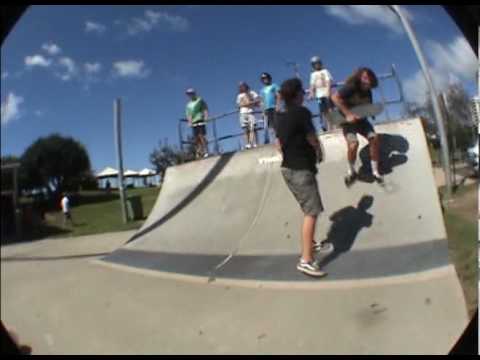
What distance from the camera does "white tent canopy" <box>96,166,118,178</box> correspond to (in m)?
1.00

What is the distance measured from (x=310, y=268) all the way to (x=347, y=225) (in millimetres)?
124

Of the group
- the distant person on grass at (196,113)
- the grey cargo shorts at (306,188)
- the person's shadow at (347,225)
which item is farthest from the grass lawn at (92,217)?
the person's shadow at (347,225)

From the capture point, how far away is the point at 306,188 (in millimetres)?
1059

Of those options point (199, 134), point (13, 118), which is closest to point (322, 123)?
point (199, 134)

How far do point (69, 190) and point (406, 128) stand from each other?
724 millimetres

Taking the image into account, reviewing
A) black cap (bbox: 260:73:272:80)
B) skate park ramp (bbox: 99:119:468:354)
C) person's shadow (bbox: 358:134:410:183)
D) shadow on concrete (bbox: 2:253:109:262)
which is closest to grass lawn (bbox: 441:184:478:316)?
skate park ramp (bbox: 99:119:468:354)

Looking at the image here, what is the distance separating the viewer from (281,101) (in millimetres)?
1031

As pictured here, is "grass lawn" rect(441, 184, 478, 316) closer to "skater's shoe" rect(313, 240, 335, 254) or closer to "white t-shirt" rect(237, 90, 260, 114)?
"skater's shoe" rect(313, 240, 335, 254)

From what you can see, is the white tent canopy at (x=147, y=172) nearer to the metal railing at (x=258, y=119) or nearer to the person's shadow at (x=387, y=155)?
the metal railing at (x=258, y=119)

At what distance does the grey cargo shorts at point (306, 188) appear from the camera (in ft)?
3.47

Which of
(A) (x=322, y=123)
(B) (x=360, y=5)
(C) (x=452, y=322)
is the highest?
(B) (x=360, y=5)

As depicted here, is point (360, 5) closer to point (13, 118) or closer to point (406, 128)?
point (406, 128)

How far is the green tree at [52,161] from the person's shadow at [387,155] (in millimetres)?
583

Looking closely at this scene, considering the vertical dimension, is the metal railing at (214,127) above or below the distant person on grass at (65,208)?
above
